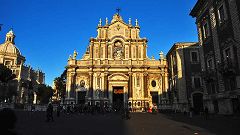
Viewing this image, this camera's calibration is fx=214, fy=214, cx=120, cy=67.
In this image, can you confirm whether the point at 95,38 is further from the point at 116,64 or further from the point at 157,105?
the point at 157,105

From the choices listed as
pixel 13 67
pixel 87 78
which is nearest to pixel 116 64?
pixel 87 78

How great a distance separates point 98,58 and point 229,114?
27.6 meters

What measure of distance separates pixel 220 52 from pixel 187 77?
13415 millimetres

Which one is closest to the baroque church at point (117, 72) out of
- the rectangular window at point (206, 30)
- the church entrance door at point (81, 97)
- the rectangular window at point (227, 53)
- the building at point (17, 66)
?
the church entrance door at point (81, 97)

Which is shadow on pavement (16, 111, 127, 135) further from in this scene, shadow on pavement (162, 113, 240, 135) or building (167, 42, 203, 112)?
building (167, 42, 203, 112)

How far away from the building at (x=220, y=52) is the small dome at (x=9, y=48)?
81.1 metres

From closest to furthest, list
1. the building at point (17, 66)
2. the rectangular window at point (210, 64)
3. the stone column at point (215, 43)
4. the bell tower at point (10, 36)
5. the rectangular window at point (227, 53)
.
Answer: the rectangular window at point (227, 53) < the stone column at point (215, 43) < the rectangular window at point (210, 64) < the building at point (17, 66) < the bell tower at point (10, 36)

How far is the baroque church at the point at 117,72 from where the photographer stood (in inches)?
1590

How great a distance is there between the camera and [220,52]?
2103cm

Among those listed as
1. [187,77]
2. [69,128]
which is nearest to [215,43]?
[187,77]

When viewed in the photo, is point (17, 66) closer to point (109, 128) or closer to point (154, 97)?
point (154, 97)

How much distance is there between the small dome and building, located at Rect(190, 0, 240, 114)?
81144 millimetres

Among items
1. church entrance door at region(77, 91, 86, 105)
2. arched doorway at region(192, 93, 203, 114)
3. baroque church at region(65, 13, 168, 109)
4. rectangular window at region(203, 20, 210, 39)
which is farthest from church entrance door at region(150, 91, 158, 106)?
rectangular window at region(203, 20, 210, 39)

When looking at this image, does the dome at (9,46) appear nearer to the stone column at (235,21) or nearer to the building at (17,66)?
the building at (17,66)
